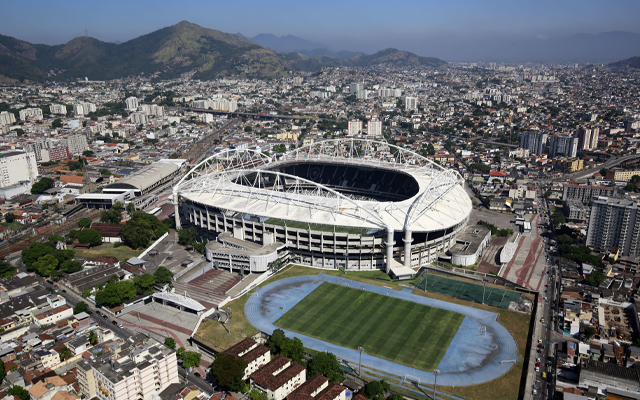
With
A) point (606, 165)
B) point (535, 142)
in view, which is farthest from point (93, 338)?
point (535, 142)

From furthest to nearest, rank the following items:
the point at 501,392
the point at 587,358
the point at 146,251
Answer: the point at 146,251 < the point at 587,358 < the point at 501,392

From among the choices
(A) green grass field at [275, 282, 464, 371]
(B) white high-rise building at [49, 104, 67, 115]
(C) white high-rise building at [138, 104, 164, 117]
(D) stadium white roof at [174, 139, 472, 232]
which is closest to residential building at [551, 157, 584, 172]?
(D) stadium white roof at [174, 139, 472, 232]

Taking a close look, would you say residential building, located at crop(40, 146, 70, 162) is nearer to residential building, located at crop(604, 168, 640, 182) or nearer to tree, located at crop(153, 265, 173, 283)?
tree, located at crop(153, 265, 173, 283)

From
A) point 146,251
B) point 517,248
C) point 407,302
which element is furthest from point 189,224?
point 517,248

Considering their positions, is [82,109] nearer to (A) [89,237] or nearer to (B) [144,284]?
(A) [89,237]

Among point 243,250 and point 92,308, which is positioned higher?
point 243,250

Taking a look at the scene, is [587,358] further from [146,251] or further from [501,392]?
[146,251]

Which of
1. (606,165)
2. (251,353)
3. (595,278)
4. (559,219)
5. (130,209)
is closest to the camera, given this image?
(251,353)
